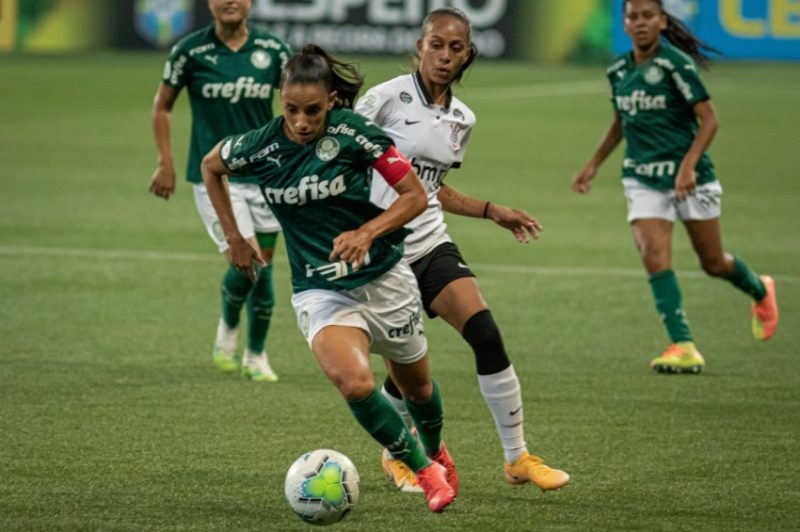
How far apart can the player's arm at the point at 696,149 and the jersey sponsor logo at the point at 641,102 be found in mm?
230

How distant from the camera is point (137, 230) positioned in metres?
14.2

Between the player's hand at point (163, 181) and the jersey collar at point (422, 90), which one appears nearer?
the jersey collar at point (422, 90)

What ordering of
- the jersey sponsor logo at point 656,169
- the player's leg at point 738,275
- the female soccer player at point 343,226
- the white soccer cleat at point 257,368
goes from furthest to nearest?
1. the player's leg at point 738,275
2. the jersey sponsor logo at point 656,169
3. the white soccer cleat at point 257,368
4. the female soccer player at point 343,226

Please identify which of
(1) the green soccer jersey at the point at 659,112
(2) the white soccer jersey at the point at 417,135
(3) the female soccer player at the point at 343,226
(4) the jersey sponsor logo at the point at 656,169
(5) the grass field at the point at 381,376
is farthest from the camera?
(4) the jersey sponsor logo at the point at 656,169

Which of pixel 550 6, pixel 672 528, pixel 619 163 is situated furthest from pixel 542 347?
pixel 550 6

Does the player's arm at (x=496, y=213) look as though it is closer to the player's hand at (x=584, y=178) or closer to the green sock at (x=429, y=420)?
the green sock at (x=429, y=420)

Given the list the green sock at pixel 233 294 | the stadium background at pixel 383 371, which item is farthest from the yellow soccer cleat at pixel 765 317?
the green sock at pixel 233 294

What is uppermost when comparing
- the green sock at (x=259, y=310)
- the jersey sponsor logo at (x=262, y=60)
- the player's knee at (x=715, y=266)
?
the jersey sponsor logo at (x=262, y=60)

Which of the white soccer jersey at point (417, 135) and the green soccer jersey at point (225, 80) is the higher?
the white soccer jersey at point (417, 135)

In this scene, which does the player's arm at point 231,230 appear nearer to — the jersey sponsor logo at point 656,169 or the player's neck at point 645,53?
the jersey sponsor logo at point 656,169

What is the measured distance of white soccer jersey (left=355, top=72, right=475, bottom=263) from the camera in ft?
22.1

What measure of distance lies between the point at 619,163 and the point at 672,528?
1416 centimetres

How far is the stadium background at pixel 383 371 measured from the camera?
6285 mm

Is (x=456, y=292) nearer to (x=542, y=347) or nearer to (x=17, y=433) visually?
(x=17, y=433)
